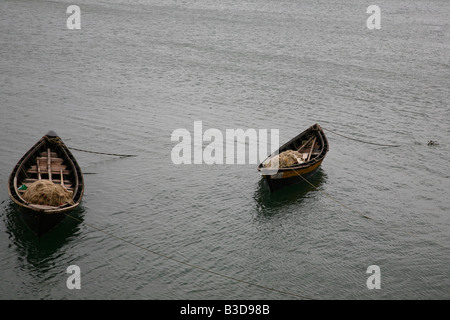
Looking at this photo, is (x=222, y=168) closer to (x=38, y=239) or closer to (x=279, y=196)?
(x=279, y=196)

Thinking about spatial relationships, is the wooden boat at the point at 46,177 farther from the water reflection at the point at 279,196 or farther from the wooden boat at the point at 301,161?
the wooden boat at the point at 301,161

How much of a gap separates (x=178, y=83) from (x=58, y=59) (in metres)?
13.1

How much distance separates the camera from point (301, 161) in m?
27.8

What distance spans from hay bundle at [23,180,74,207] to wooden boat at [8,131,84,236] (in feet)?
0.83

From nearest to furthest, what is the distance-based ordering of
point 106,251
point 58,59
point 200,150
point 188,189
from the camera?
point 106,251
point 188,189
point 200,150
point 58,59

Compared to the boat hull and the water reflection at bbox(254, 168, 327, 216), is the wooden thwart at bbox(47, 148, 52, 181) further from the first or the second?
the boat hull

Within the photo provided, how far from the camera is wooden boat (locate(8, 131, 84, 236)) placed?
2064 cm

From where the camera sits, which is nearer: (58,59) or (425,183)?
(425,183)

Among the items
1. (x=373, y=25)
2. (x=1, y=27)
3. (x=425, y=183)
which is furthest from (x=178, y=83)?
(x=373, y=25)

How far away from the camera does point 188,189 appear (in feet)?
88.1

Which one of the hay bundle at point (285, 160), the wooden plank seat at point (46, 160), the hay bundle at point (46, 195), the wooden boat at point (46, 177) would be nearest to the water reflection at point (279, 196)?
the hay bundle at point (285, 160)

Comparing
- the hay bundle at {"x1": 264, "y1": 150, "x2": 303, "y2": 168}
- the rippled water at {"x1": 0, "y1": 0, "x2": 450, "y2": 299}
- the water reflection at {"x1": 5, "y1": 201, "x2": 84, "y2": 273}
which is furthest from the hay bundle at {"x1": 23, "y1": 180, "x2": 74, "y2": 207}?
the hay bundle at {"x1": 264, "y1": 150, "x2": 303, "y2": 168}

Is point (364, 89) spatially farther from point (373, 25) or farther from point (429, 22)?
point (429, 22)

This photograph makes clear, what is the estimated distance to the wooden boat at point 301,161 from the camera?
1024 inches
